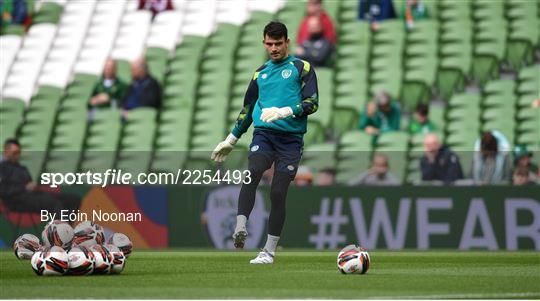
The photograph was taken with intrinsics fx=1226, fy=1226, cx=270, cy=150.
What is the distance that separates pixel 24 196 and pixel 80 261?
7.22m

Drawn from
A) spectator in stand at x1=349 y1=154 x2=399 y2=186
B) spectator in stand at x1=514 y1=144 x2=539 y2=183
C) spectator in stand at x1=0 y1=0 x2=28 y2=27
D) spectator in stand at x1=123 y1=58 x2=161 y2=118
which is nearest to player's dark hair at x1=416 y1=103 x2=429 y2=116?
spectator in stand at x1=349 y1=154 x2=399 y2=186

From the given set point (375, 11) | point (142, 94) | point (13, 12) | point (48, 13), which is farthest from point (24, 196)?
point (48, 13)

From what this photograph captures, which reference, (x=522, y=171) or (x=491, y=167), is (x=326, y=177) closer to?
(x=491, y=167)

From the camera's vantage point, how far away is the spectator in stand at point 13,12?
25797 millimetres

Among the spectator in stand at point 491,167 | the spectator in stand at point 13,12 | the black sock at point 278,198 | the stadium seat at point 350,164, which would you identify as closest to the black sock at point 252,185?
the black sock at point 278,198

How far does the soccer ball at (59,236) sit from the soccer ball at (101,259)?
→ 114 centimetres

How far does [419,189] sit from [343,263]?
6.24 metres

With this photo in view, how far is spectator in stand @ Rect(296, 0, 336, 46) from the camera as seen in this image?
2105cm

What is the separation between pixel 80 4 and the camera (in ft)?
87.5

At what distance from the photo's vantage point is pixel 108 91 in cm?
2172


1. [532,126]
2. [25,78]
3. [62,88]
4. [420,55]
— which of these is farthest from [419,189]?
[25,78]

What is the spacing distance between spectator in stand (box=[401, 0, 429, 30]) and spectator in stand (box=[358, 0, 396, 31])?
249 mm

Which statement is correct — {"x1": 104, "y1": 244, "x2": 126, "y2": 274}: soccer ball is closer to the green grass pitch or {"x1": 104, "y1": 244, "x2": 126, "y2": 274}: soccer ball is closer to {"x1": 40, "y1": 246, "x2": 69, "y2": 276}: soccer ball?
the green grass pitch

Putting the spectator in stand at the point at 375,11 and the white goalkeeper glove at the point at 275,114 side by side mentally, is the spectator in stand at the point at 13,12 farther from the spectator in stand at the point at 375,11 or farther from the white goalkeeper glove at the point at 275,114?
the white goalkeeper glove at the point at 275,114
